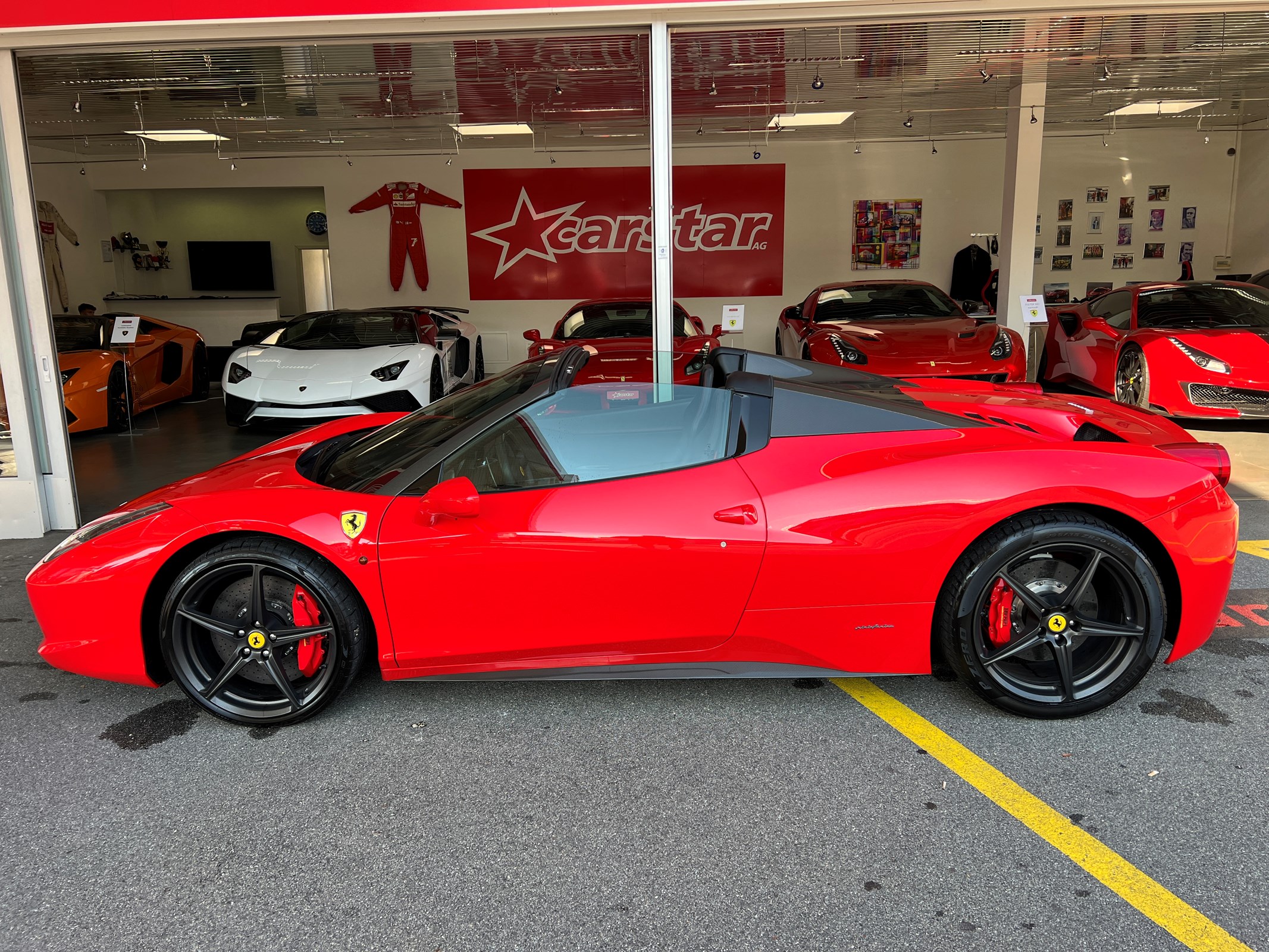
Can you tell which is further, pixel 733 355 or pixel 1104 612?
pixel 733 355

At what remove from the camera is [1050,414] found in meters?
3.19

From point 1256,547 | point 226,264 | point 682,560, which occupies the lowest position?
point 1256,547

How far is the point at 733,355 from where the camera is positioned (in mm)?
2965

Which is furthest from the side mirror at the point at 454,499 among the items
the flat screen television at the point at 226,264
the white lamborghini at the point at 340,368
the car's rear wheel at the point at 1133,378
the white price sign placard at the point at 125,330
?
the flat screen television at the point at 226,264

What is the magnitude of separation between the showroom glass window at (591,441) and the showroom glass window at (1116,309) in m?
6.74

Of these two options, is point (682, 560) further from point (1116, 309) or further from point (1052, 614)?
point (1116, 309)

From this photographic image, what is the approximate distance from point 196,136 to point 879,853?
13708 mm

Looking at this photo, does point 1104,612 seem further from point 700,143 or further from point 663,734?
point 700,143

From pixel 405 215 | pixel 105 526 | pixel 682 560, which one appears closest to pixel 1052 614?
pixel 682 560

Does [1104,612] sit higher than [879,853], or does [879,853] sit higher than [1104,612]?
[1104,612]

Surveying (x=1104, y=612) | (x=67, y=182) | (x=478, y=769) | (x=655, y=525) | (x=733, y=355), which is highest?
(x=67, y=182)

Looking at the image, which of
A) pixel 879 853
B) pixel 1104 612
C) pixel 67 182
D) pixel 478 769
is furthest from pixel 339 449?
pixel 67 182

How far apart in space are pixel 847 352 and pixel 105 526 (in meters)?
5.92

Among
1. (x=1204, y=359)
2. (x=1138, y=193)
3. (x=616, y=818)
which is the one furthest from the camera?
(x=1138, y=193)
